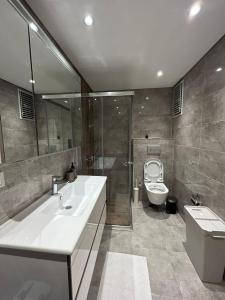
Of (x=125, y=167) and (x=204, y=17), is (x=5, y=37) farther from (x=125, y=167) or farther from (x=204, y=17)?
(x=125, y=167)

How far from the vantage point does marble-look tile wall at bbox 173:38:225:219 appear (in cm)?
159

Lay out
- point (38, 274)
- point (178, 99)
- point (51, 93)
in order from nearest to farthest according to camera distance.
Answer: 1. point (38, 274)
2. point (51, 93)
3. point (178, 99)

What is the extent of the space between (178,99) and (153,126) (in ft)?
2.35

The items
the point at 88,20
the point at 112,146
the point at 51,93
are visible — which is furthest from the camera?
the point at 112,146

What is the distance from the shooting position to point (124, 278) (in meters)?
1.51

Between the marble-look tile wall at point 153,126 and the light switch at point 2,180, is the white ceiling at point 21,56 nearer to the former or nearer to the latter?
the light switch at point 2,180

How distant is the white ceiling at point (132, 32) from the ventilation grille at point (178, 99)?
43 centimetres

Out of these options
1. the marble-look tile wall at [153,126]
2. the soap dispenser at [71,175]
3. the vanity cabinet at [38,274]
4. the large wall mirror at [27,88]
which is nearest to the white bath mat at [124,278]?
the vanity cabinet at [38,274]

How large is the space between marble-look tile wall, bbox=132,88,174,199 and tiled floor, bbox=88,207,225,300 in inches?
36.4

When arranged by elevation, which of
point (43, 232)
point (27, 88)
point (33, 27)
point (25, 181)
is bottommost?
point (43, 232)

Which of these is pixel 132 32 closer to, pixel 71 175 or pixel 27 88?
pixel 27 88

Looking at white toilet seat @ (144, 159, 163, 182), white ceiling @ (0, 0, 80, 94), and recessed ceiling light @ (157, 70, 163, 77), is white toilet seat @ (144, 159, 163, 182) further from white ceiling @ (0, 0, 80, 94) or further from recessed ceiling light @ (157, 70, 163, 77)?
white ceiling @ (0, 0, 80, 94)

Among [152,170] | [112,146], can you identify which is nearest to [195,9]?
[112,146]

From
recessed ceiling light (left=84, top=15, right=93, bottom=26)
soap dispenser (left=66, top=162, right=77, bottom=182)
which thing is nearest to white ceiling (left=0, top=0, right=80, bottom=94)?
recessed ceiling light (left=84, top=15, right=93, bottom=26)
